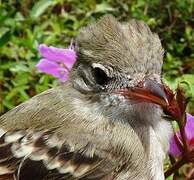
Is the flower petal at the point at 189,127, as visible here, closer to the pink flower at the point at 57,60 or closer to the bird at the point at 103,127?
the bird at the point at 103,127

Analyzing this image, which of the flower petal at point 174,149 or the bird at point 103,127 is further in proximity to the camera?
the bird at point 103,127

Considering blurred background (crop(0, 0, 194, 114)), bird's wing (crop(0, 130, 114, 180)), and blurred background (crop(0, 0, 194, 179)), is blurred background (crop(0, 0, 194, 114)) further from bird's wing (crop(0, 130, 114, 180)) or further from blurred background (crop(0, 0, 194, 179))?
bird's wing (crop(0, 130, 114, 180))

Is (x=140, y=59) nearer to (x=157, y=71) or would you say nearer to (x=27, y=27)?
(x=157, y=71)

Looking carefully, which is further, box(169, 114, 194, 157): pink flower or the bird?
the bird

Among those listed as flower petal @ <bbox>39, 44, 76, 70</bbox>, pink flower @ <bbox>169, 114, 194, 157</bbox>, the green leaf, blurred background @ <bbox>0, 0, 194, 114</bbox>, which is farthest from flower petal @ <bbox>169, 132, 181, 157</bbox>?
the green leaf

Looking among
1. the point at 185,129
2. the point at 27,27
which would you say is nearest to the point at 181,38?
the point at 27,27

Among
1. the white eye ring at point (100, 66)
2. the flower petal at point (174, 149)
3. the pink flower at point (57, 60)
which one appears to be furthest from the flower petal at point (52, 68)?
the flower petal at point (174, 149)

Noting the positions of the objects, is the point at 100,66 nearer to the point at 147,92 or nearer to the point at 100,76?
the point at 100,76

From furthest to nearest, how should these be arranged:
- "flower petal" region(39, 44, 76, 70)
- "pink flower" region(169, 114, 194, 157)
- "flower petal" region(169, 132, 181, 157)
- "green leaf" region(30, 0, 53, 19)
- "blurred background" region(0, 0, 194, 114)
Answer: "green leaf" region(30, 0, 53, 19) → "blurred background" region(0, 0, 194, 114) → "flower petal" region(39, 44, 76, 70) → "flower petal" region(169, 132, 181, 157) → "pink flower" region(169, 114, 194, 157)
